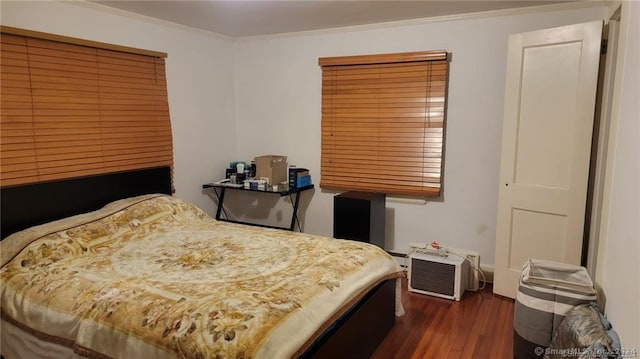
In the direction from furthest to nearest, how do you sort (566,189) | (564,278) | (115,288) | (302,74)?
(302,74) < (566,189) < (564,278) < (115,288)

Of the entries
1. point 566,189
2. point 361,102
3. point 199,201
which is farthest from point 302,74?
point 566,189

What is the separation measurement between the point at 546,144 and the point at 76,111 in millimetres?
3367

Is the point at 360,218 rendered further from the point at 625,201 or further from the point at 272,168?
the point at 625,201

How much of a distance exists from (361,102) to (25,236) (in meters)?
2.77

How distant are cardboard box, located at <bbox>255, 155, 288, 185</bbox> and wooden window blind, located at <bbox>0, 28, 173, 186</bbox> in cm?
83

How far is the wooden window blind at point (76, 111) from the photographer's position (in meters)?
2.61

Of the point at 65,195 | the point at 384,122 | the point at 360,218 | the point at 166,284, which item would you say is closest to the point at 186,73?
the point at 65,195

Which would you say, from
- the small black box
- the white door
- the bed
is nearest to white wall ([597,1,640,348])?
the white door

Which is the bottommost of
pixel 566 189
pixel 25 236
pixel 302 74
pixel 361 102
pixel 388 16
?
pixel 25 236

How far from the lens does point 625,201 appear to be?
1.87m

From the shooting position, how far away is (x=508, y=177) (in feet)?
10.00

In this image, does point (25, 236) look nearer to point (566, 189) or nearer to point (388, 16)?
point (388, 16)

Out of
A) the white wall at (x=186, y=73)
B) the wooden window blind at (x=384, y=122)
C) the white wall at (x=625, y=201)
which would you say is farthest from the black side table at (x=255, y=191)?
the white wall at (x=625, y=201)

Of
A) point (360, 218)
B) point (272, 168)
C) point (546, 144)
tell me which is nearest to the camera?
point (546, 144)
